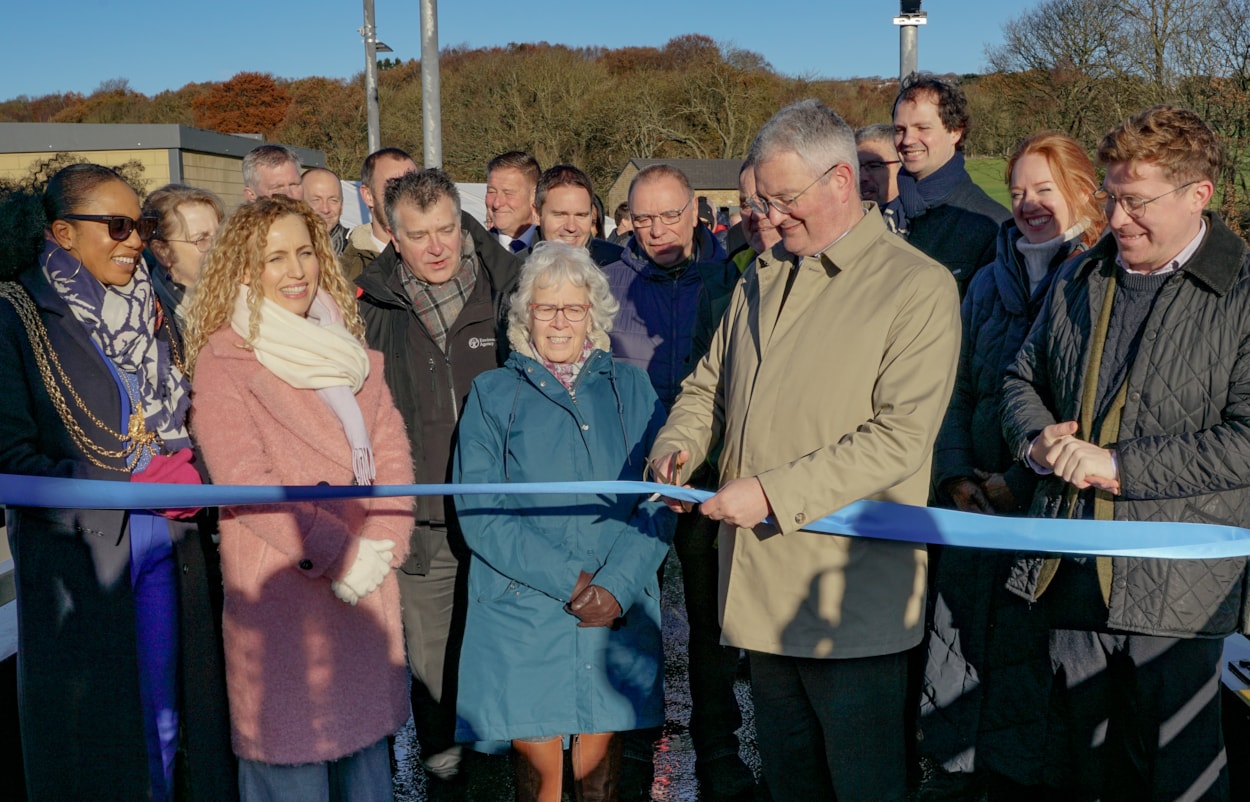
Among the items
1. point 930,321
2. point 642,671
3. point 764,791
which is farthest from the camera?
point 764,791

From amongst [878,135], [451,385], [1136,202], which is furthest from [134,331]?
[878,135]

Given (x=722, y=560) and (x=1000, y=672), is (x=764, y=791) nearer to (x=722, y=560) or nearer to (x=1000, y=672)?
(x=1000, y=672)

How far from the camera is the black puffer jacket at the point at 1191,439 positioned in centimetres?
288

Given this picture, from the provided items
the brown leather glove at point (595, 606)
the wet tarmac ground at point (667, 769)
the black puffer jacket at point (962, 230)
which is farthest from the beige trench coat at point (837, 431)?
the black puffer jacket at point (962, 230)

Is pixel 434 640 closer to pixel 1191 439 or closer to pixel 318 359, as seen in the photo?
pixel 318 359

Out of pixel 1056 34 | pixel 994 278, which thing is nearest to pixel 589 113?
pixel 1056 34

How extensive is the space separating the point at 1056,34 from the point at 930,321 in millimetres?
24386

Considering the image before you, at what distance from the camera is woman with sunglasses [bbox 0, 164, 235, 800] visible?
334 centimetres

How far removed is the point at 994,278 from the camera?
4051 mm

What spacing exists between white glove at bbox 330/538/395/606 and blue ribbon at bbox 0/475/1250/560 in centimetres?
17

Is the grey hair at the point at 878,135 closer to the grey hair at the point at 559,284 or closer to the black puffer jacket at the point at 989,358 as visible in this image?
the black puffer jacket at the point at 989,358

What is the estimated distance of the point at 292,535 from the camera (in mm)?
3346

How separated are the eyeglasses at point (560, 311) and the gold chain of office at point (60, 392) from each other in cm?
141

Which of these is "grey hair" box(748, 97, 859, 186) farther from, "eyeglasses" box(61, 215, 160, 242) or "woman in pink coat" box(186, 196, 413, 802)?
"eyeglasses" box(61, 215, 160, 242)
